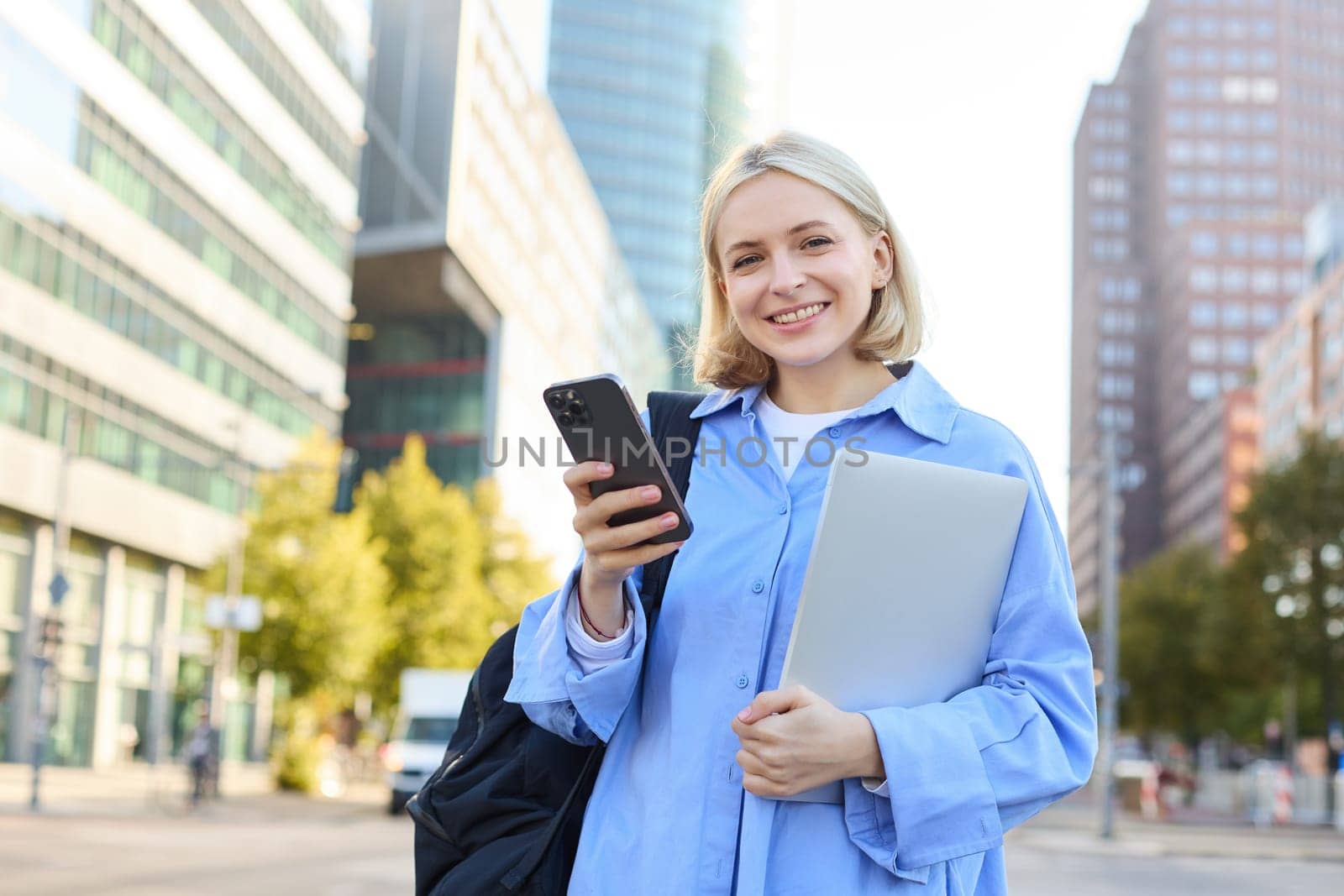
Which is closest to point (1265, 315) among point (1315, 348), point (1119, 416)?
point (1119, 416)

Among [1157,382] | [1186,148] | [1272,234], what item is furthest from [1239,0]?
[1157,382]

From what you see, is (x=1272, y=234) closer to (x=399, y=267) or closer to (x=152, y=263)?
(x=399, y=267)

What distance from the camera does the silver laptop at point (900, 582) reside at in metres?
1.99

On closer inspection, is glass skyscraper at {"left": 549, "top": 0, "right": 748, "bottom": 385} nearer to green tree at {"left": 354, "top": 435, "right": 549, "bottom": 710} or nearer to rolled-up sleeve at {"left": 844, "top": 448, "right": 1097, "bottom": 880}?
green tree at {"left": 354, "top": 435, "right": 549, "bottom": 710}

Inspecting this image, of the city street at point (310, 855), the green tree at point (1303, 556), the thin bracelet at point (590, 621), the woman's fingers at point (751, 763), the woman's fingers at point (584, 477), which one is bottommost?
the city street at point (310, 855)

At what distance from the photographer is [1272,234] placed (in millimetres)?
119625

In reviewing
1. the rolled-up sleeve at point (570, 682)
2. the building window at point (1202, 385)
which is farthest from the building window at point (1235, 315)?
the rolled-up sleeve at point (570, 682)

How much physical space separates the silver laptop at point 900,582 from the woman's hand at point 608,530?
0.22m

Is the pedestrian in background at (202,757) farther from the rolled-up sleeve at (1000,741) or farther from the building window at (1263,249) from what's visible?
the building window at (1263,249)

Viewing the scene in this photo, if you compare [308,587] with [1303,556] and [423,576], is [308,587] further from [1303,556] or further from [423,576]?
[1303,556]

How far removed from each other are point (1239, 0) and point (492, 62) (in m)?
96.0

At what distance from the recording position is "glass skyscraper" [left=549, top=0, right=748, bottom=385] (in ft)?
376

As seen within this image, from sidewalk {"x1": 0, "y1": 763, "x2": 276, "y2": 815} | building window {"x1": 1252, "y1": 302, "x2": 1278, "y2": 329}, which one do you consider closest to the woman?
sidewalk {"x1": 0, "y1": 763, "x2": 276, "y2": 815}

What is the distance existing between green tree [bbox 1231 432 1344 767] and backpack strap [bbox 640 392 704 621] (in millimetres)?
34798
